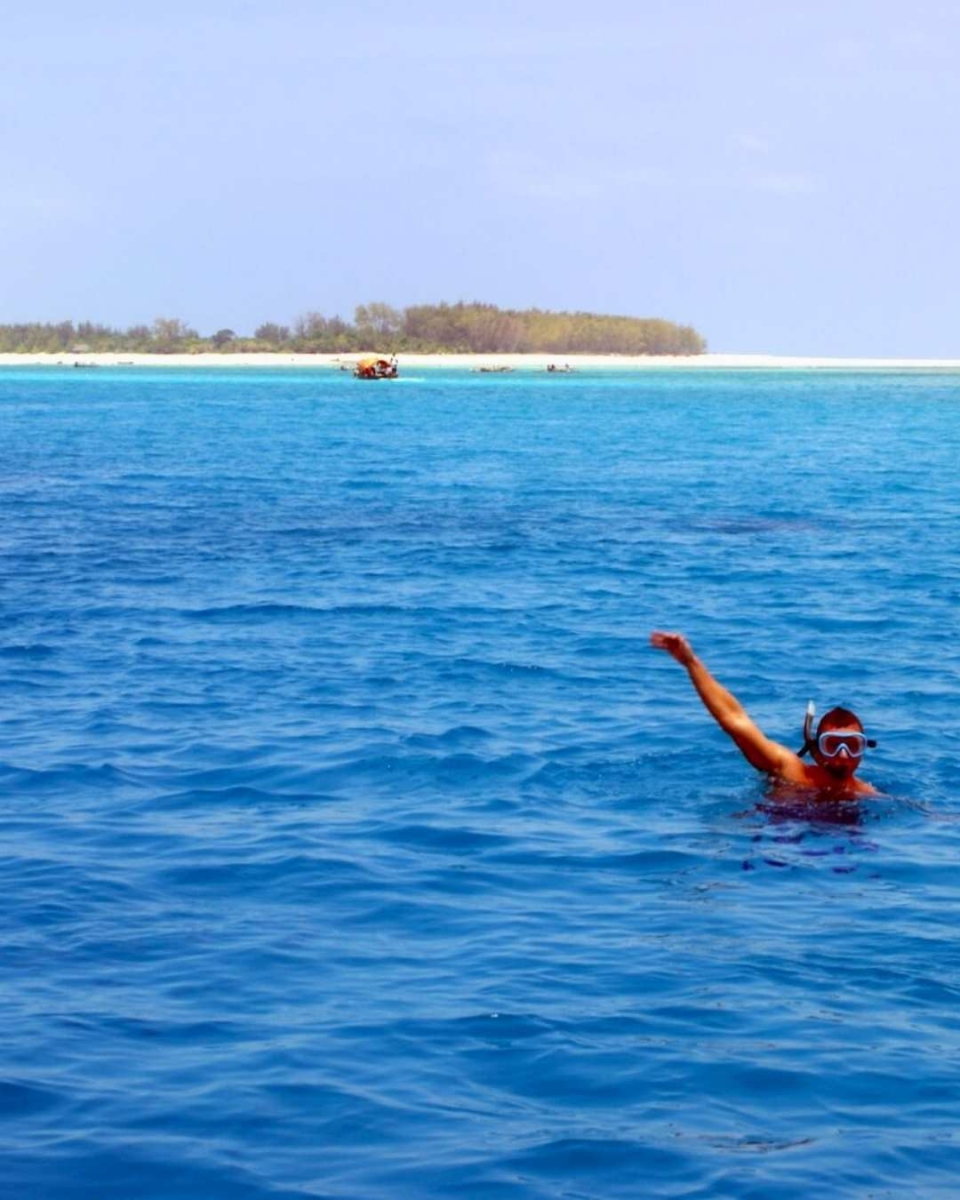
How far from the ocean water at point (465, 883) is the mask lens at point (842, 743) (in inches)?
18.7

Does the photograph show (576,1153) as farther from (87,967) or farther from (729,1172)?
(87,967)

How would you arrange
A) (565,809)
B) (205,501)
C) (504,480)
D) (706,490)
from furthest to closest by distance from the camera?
(504,480) < (706,490) < (205,501) < (565,809)

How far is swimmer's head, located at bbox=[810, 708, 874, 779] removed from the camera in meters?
10.5

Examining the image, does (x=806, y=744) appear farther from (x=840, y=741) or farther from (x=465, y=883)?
(x=465, y=883)

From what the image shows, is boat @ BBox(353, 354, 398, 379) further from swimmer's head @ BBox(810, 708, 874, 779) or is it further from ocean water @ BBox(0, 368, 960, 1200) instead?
swimmer's head @ BBox(810, 708, 874, 779)

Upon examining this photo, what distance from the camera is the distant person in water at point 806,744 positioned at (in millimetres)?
10375

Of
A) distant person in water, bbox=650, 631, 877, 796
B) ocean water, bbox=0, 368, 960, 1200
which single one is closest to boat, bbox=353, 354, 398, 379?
ocean water, bbox=0, 368, 960, 1200

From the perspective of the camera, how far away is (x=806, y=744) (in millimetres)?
10719

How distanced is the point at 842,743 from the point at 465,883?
2442 millimetres

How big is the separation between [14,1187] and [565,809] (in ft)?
18.6

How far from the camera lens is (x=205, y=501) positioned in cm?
3369

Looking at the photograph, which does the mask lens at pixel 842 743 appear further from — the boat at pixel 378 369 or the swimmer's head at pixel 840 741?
the boat at pixel 378 369

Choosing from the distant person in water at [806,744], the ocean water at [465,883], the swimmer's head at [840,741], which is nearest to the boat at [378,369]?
the ocean water at [465,883]

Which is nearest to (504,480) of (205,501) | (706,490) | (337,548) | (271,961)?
(706,490)
